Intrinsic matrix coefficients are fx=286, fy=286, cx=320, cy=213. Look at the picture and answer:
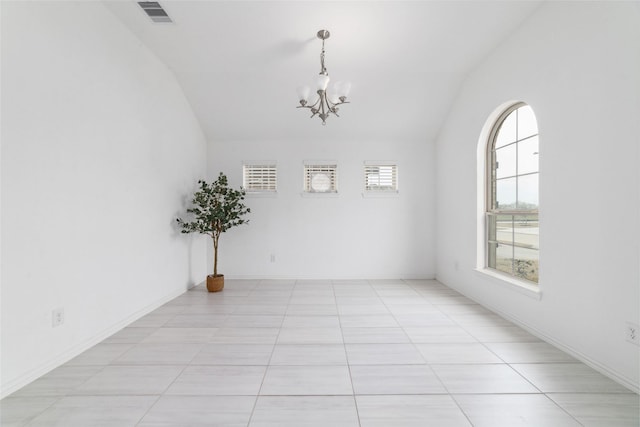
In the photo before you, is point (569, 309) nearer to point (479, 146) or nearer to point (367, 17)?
point (479, 146)

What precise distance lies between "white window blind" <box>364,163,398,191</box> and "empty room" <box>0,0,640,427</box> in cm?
54

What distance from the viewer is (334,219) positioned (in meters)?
4.88

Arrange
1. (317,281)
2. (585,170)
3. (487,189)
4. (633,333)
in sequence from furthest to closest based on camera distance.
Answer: (317,281)
(487,189)
(585,170)
(633,333)

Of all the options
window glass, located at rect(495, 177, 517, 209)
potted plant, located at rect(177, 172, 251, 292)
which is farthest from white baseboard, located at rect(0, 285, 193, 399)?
window glass, located at rect(495, 177, 517, 209)

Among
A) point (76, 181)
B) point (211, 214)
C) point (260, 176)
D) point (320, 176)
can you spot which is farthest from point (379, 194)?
point (76, 181)

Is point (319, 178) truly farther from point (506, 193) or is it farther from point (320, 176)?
point (506, 193)

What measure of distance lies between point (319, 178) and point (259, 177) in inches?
40.5

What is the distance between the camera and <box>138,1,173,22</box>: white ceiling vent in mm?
2578

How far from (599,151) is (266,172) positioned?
4.10m

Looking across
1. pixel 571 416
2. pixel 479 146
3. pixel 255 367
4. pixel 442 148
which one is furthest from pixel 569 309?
pixel 442 148

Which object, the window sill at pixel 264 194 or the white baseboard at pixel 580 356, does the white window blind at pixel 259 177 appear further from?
the white baseboard at pixel 580 356

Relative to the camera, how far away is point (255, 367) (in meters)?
2.12

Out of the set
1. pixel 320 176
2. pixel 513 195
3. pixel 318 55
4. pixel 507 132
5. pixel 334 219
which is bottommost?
pixel 334 219

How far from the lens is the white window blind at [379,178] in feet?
16.0
